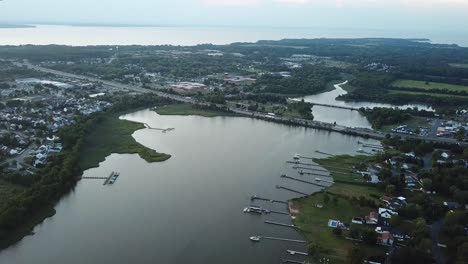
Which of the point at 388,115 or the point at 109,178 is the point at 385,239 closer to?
the point at 109,178

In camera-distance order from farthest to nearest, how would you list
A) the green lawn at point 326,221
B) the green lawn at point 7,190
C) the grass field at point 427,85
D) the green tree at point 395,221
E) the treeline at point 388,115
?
1. the grass field at point 427,85
2. the treeline at point 388,115
3. the green lawn at point 7,190
4. the green tree at point 395,221
5. the green lawn at point 326,221

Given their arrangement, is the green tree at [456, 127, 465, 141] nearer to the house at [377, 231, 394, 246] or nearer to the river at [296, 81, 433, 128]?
the river at [296, 81, 433, 128]

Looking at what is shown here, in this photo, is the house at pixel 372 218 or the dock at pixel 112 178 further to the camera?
the dock at pixel 112 178

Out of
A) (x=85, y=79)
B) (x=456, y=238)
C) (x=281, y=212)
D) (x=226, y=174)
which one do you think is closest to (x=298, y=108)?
(x=226, y=174)

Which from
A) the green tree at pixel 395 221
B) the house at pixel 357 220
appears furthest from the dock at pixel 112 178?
the green tree at pixel 395 221

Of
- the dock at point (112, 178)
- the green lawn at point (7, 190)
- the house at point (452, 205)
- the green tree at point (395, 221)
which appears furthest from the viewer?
the dock at point (112, 178)

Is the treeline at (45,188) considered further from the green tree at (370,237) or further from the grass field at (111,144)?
the green tree at (370,237)

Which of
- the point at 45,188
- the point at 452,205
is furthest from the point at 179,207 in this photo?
the point at 452,205

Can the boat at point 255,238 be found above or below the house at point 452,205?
below
